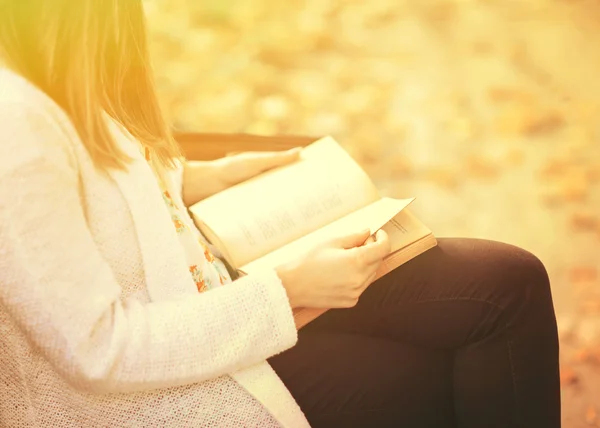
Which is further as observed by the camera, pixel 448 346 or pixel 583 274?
pixel 583 274

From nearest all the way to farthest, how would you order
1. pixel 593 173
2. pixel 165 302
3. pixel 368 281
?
pixel 165 302 < pixel 368 281 < pixel 593 173

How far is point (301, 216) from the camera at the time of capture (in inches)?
36.0

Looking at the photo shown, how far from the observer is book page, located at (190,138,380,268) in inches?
35.2

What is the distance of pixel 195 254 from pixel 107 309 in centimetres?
18

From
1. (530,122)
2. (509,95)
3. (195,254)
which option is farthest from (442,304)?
(509,95)

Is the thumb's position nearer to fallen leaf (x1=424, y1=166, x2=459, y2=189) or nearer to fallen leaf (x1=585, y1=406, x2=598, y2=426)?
fallen leaf (x1=585, y1=406, x2=598, y2=426)

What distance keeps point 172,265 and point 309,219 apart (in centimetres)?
24

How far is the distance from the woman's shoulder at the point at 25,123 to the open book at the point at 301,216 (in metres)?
0.31

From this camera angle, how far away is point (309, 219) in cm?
92

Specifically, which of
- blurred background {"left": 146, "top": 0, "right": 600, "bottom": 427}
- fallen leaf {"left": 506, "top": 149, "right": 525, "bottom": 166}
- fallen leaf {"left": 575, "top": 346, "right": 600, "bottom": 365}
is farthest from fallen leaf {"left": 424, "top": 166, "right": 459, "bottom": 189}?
fallen leaf {"left": 575, "top": 346, "right": 600, "bottom": 365}

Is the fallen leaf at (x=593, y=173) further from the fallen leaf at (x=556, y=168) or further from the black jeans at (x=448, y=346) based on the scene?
the black jeans at (x=448, y=346)

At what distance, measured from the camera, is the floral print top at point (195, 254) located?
80 centimetres

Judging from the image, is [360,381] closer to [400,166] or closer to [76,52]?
[76,52]

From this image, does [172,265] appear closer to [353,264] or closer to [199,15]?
[353,264]
